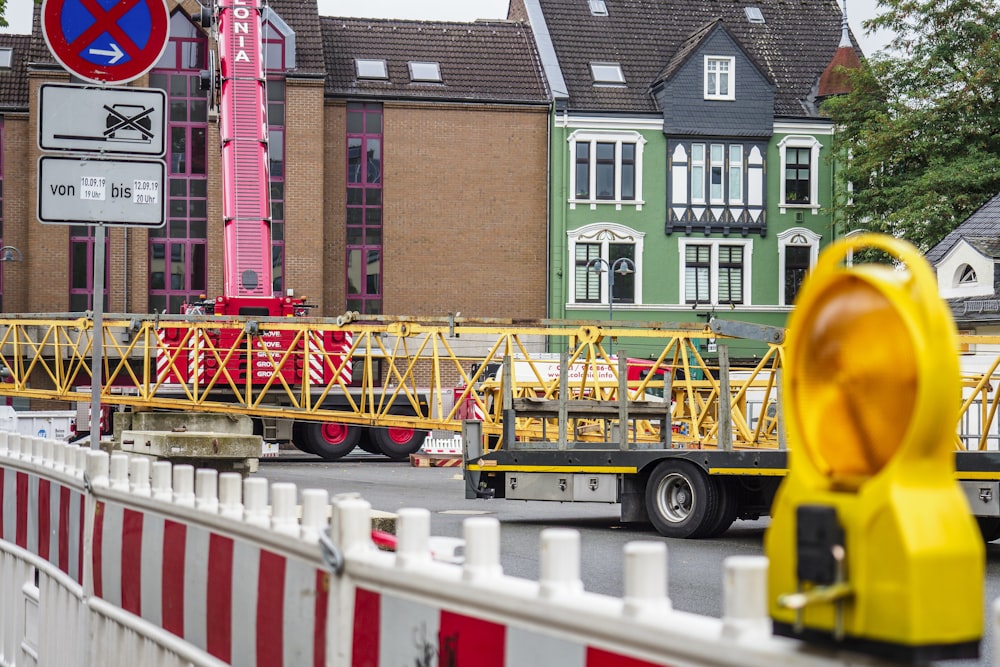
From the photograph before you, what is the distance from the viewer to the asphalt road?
36.4ft

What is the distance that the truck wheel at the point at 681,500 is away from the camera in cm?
1480

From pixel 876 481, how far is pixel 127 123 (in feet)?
22.5

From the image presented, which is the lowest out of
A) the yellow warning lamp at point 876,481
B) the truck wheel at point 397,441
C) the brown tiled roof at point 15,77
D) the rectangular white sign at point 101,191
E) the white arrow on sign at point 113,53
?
the truck wheel at point 397,441

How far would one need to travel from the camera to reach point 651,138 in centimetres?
4928

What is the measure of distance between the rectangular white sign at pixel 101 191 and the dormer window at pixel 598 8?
45.1 metres

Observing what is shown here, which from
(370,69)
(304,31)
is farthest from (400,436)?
(304,31)

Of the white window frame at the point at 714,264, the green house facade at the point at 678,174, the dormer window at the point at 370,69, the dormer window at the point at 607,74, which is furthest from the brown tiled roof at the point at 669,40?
the dormer window at the point at 370,69

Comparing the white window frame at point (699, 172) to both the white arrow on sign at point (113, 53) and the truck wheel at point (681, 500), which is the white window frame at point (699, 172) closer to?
the truck wheel at point (681, 500)

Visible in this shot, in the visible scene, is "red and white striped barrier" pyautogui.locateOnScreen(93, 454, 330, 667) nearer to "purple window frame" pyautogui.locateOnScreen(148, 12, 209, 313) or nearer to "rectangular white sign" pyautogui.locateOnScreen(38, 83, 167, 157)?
"rectangular white sign" pyautogui.locateOnScreen(38, 83, 167, 157)

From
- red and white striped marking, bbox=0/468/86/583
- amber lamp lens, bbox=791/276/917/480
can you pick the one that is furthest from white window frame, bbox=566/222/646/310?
amber lamp lens, bbox=791/276/917/480

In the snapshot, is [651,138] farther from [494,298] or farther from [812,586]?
[812,586]

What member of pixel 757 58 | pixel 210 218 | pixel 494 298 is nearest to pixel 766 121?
pixel 757 58

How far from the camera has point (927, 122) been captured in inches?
1780

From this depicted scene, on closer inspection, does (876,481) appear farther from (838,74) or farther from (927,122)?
(838,74)
